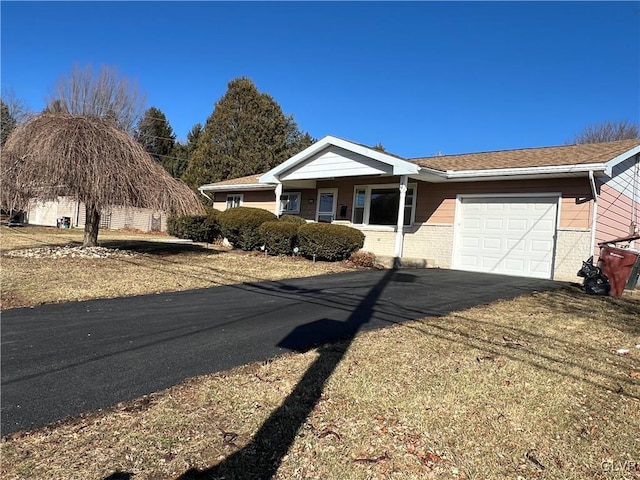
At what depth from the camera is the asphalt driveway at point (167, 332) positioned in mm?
3727

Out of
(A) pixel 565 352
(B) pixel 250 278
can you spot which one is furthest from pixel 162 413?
(B) pixel 250 278

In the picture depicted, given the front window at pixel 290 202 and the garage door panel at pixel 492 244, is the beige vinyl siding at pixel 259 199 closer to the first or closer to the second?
the front window at pixel 290 202

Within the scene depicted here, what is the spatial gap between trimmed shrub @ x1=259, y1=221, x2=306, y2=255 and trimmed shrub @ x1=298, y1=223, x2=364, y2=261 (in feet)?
1.43

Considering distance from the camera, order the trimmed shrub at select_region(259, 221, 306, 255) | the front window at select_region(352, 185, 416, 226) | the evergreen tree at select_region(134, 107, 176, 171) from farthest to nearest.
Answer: the evergreen tree at select_region(134, 107, 176, 171)
the front window at select_region(352, 185, 416, 226)
the trimmed shrub at select_region(259, 221, 306, 255)

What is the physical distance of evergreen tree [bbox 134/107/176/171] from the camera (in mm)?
38906

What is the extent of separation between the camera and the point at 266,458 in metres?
2.81

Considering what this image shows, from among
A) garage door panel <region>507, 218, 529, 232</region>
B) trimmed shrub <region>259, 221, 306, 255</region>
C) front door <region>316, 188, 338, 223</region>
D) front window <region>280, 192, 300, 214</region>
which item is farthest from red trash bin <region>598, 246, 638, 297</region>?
front window <region>280, 192, 300, 214</region>

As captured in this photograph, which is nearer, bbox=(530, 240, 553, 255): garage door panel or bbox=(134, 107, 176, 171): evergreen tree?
bbox=(530, 240, 553, 255): garage door panel

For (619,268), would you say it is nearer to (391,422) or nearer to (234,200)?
(391,422)

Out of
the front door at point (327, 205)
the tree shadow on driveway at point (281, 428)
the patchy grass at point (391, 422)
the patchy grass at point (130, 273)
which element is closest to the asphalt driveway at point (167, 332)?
the patchy grass at point (391, 422)

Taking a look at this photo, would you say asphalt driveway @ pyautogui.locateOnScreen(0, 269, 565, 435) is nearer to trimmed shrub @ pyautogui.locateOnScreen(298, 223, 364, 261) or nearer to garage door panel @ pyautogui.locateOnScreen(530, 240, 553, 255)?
garage door panel @ pyautogui.locateOnScreen(530, 240, 553, 255)

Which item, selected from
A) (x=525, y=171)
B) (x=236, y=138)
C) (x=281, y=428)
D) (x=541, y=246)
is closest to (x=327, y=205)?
(x=525, y=171)

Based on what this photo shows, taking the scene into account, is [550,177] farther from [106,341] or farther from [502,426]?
[106,341]

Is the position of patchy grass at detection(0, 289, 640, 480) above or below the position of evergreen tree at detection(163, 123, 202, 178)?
below
